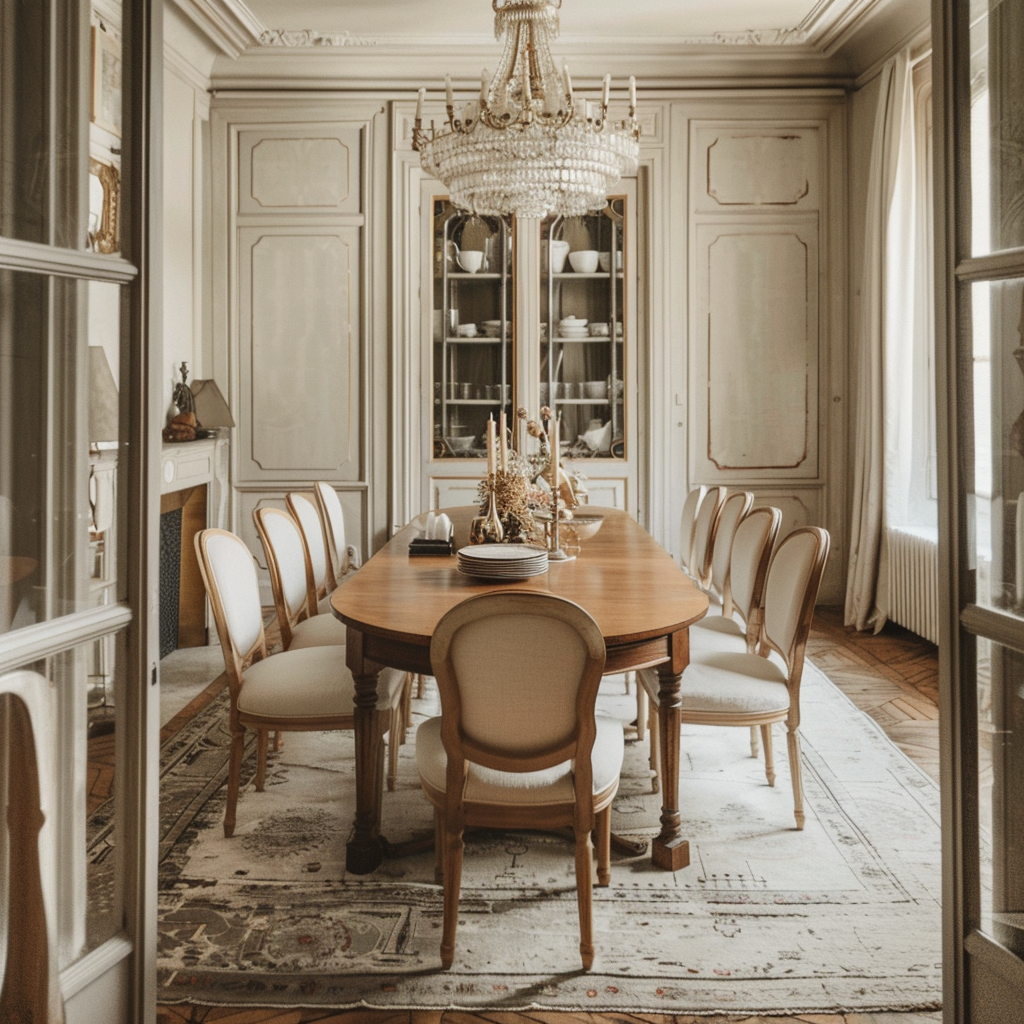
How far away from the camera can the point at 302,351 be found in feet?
16.4

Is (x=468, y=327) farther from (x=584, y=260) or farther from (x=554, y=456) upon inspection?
(x=554, y=456)

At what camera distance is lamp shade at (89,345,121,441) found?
4.13 feet

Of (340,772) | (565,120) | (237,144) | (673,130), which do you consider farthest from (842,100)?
(340,772)

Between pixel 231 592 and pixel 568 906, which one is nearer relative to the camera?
pixel 568 906

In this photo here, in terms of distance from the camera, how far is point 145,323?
131 cm

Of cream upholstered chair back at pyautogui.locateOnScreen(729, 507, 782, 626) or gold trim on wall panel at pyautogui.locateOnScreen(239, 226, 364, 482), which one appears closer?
cream upholstered chair back at pyautogui.locateOnScreen(729, 507, 782, 626)

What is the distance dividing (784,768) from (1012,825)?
1668 millimetres

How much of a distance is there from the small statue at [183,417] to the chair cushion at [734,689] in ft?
8.57

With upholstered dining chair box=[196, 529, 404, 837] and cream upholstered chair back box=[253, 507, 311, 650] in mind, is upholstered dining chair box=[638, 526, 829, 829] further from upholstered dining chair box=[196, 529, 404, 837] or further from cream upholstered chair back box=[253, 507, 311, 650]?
cream upholstered chair back box=[253, 507, 311, 650]

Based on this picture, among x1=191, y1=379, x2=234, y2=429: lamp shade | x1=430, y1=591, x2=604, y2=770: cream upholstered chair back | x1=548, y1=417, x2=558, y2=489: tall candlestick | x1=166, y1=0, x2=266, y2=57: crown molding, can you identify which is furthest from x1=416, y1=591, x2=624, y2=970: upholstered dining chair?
x1=166, y1=0, x2=266, y2=57: crown molding

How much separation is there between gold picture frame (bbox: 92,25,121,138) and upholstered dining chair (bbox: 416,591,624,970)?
912 millimetres

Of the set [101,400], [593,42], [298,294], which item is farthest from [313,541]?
[593,42]

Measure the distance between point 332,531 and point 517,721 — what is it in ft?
6.58

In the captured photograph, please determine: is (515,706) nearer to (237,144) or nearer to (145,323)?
(145,323)
